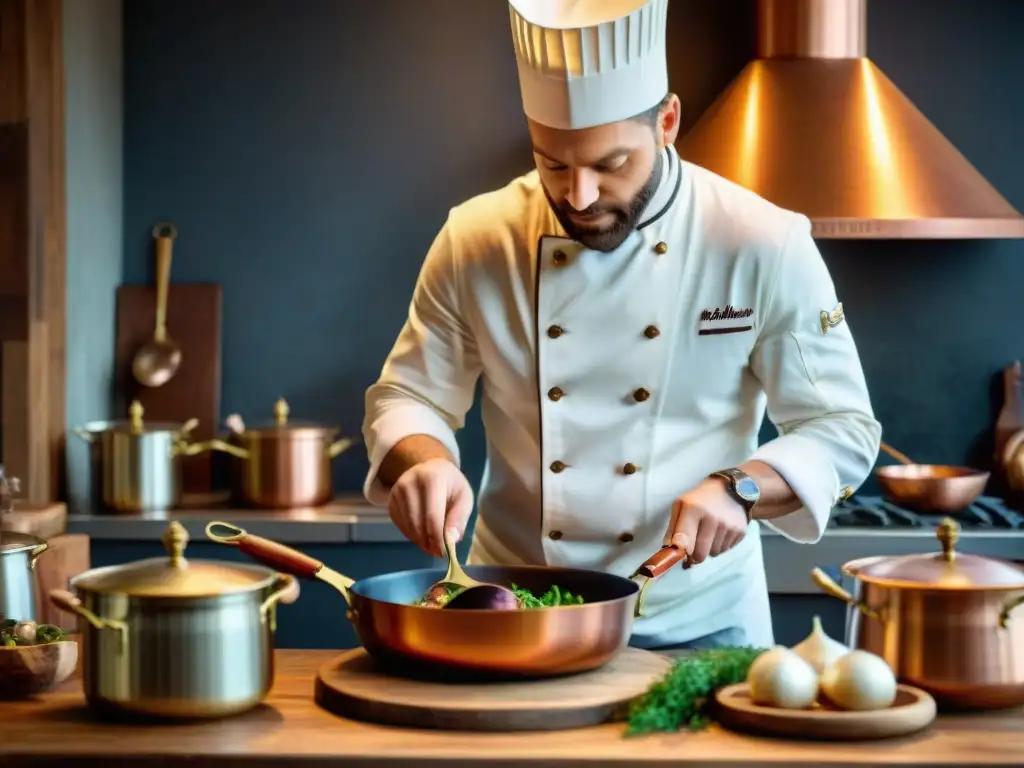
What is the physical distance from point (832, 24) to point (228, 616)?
8.65ft

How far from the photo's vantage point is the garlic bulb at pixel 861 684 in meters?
1.49

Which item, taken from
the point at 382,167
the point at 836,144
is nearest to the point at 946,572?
the point at 836,144

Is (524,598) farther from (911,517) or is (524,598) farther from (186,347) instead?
(186,347)

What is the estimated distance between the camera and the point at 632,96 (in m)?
1.98

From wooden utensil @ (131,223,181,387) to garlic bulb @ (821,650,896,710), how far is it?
2.70 metres

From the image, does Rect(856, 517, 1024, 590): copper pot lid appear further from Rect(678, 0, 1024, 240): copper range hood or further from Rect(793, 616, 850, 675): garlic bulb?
Rect(678, 0, 1024, 240): copper range hood

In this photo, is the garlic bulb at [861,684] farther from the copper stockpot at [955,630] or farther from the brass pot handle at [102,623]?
the brass pot handle at [102,623]

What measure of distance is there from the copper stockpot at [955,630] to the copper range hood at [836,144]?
1.86 metres

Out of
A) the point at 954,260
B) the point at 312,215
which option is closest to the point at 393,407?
the point at 312,215

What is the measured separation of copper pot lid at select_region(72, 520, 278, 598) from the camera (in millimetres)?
1547

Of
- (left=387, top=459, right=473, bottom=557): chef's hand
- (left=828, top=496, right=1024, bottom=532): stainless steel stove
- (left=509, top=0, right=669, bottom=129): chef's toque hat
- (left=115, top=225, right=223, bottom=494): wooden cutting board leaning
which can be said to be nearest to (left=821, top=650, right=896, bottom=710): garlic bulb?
(left=387, top=459, right=473, bottom=557): chef's hand

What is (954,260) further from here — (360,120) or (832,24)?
(360,120)

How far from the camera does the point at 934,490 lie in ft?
11.5

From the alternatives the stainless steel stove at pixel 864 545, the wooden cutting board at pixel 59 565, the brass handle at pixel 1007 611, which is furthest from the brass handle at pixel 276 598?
the stainless steel stove at pixel 864 545
